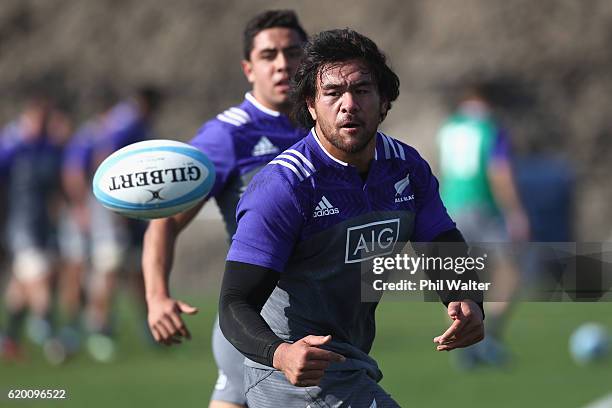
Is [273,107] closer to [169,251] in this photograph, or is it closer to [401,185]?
[169,251]

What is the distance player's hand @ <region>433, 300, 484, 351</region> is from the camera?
470cm

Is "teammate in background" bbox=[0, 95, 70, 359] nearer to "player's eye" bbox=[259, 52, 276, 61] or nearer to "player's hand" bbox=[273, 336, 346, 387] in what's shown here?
"player's eye" bbox=[259, 52, 276, 61]

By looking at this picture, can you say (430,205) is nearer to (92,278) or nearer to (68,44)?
(92,278)

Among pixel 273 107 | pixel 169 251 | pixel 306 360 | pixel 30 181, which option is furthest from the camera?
pixel 30 181

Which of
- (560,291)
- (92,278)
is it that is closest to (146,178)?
(560,291)

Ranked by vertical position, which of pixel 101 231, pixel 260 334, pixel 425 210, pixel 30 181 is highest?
pixel 30 181

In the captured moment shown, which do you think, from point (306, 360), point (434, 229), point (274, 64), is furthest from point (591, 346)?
point (306, 360)

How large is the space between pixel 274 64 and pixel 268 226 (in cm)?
192

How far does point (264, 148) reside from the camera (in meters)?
6.21

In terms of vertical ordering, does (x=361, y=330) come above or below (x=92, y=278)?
below

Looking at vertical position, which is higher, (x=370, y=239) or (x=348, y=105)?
(x=348, y=105)

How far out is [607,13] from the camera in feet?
76.0

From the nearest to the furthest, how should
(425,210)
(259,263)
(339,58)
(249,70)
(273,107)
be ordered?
(259,263)
(339,58)
(425,210)
(273,107)
(249,70)

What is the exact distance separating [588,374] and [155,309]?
596cm
